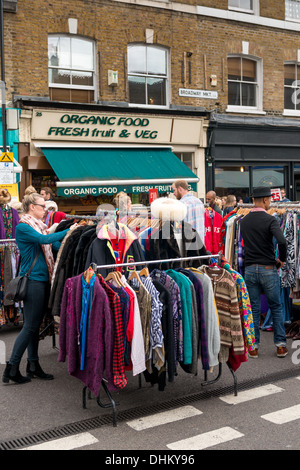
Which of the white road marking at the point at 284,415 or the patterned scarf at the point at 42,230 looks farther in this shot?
the patterned scarf at the point at 42,230

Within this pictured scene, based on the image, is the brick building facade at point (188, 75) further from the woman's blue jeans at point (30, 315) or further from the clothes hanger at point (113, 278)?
the clothes hanger at point (113, 278)

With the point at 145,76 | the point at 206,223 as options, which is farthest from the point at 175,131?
the point at 206,223

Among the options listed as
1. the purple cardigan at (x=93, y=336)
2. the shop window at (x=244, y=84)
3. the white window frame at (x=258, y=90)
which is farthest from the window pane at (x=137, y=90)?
the purple cardigan at (x=93, y=336)

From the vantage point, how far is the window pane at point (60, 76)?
14062 mm

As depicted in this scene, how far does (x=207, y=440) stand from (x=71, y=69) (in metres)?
12.1

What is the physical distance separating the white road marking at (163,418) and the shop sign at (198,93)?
1238 centimetres

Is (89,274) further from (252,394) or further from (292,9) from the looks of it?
(292,9)

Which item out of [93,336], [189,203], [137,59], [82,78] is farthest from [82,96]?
[93,336]

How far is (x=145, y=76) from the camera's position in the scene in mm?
15492

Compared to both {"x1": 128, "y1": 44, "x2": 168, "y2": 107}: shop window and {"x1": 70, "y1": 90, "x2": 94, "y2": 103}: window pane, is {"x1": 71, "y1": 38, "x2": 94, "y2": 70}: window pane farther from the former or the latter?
{"x1": 128, "y1": 44, "x2": 168, "y2": 107}: shop window

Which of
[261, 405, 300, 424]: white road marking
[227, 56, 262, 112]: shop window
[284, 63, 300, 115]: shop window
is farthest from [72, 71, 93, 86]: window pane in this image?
[261, 405, 300, 424]: white road marking

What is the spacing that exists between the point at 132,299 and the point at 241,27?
1449 centimetres

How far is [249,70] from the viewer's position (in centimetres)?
1734

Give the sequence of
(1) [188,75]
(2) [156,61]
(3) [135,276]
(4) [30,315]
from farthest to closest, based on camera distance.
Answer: (1) [188,75]
(2) [156,61]
(4) [30,315]
(3) [135,276]
